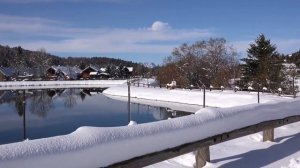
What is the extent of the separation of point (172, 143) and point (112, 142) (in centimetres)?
143

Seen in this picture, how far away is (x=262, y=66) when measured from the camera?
4469 cm

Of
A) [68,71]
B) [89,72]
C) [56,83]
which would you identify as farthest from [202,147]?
[68,71]

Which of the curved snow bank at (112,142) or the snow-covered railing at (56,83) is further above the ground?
the curved snow bank at (112,142)

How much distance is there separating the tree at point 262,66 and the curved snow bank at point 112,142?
3605cm

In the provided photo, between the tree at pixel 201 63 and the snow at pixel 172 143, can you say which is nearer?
the snow at pixel 172 143

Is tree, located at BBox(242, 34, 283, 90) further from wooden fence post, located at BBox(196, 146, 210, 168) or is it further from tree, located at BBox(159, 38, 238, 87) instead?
wooden fence post, located at BBox(196, 146, 210, 168)

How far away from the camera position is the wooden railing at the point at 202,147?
18.9 feet

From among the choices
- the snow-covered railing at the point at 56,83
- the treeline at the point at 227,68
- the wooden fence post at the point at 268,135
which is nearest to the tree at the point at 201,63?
the treeline at the point at 227,68

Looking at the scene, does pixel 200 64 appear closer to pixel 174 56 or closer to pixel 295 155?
pixel 174 56

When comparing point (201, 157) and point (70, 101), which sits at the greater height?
point (201, 157)

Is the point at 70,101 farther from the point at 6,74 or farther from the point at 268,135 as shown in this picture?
the point at 6,74

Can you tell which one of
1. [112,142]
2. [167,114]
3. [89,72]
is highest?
[112,142]

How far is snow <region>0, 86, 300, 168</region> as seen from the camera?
14.5 ft

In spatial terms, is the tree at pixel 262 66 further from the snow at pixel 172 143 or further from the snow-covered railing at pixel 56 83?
the snow-covered railing at pixel 56 83
